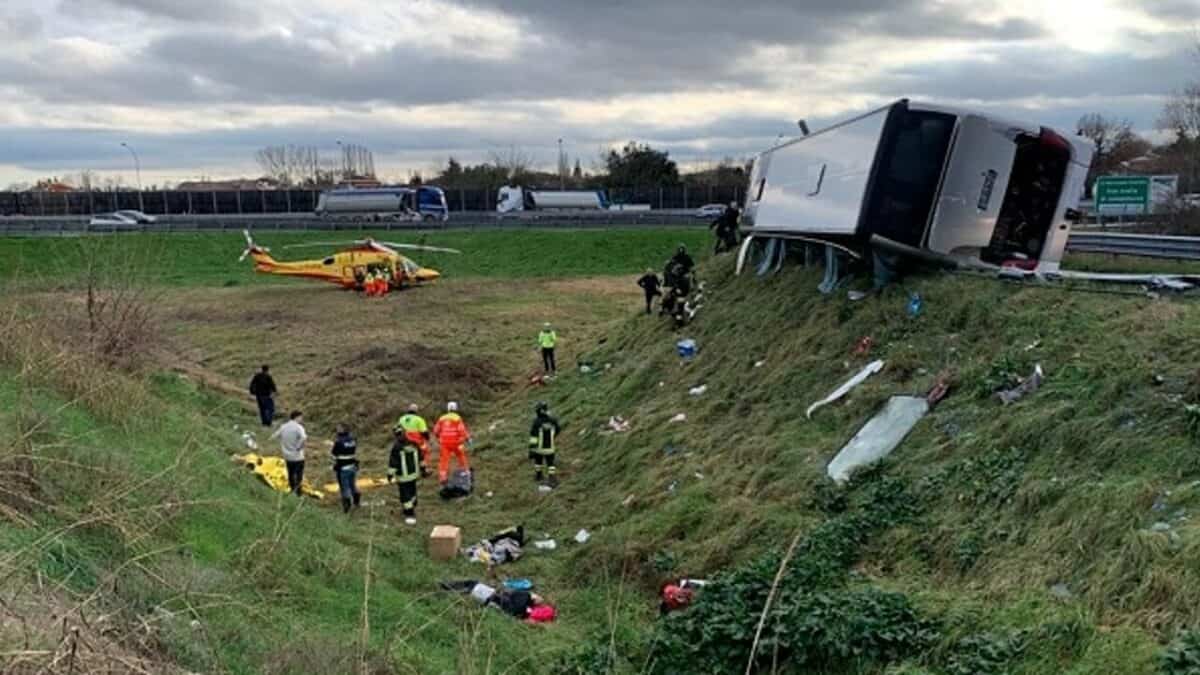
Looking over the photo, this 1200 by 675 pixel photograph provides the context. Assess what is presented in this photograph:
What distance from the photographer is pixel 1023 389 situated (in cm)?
778

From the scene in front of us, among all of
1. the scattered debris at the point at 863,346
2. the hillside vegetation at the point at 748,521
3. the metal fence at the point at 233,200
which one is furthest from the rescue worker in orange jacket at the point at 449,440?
the metal fence at the point at 233,200

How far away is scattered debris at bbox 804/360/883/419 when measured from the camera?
381 inches

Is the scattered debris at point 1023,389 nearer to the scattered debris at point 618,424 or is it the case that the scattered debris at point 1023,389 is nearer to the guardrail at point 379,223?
the scattered debris at point 618,424

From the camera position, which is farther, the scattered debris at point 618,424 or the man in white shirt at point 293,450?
the scattered debris at point 618,424

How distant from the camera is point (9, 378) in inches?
358

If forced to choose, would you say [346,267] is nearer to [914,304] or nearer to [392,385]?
[392,385]

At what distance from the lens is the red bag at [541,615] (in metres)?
7.57

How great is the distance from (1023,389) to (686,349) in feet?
24.4

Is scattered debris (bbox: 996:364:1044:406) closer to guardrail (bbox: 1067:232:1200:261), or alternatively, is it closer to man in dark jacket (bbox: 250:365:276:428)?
guardrail (bbox: 1067:232:1200:261)

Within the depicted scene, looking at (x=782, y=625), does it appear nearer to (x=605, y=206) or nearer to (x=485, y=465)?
(x=485, y=465)

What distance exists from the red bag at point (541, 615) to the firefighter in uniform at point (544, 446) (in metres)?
4.20

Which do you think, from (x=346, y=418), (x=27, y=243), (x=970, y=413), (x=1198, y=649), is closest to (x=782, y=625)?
(x=1198, y=649)

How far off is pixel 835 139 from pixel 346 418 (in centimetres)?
934

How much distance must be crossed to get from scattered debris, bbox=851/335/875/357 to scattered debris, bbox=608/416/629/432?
365cm
